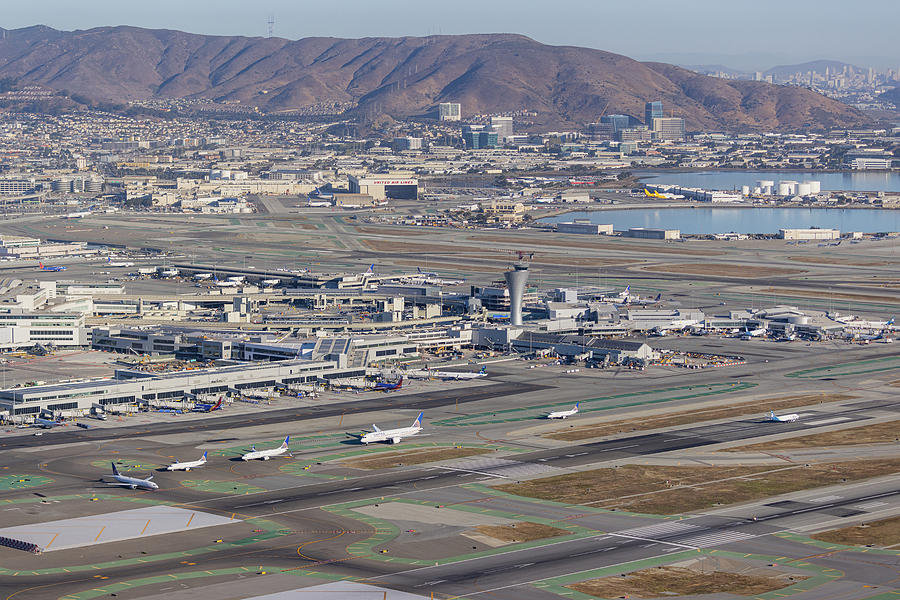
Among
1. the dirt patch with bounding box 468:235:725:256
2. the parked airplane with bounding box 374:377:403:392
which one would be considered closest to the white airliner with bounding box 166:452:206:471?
the parked airplane with bounding box 374:377:403:392

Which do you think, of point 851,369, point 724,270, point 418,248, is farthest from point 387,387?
point 418,248

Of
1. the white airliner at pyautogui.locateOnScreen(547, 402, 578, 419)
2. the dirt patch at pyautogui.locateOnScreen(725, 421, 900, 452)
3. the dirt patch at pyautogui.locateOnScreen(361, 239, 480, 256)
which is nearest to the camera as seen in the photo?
the dirt patch at pyautogui.locateOnScreen(725, 421, 900, 452)

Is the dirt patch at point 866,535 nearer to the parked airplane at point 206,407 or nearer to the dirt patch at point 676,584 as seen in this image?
the dirt patch at point 676,584

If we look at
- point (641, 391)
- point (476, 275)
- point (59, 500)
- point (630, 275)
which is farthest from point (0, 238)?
point (59, 500)

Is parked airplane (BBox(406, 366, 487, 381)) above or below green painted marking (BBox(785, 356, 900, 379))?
above

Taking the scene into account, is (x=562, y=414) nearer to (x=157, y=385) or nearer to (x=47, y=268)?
(x=157, y=385)

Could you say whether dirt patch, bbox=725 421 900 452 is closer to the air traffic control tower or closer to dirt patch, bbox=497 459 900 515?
dirt patch, bbox=497 459 900 515
